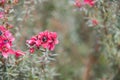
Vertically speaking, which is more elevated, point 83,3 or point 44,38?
point 83,3

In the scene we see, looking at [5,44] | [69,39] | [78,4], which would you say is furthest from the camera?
[69,39]

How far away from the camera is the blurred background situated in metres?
4.63

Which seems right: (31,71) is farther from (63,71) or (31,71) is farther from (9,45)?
(63,71)

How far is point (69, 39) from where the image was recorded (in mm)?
5363

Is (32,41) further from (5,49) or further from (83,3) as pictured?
(83,3)

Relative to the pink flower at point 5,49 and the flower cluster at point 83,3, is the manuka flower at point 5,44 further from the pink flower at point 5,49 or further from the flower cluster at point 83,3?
the flower cluster at point 83,3

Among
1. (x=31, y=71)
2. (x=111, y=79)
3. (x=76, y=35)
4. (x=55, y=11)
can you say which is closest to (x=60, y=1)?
(x=55, y=11)

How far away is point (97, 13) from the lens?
3.20m

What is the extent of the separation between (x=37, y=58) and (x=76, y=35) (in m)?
2.66

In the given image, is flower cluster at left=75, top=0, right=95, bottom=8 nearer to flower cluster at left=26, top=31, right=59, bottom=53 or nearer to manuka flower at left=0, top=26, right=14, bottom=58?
flower cluster at left=26, top=31, right=59, bottom=53

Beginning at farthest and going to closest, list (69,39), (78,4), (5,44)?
(69,39)
(78,4)
(5,44)

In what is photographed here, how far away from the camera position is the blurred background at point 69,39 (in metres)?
4.63

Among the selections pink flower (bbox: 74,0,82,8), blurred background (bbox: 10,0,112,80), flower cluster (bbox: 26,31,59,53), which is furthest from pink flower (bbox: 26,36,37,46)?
blurred background (bbox: 10,0,112,80)

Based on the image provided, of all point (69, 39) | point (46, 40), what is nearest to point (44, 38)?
point (46, 40)
